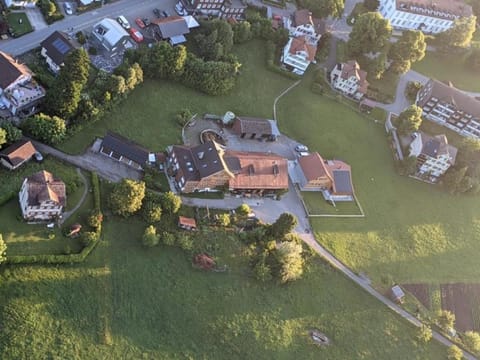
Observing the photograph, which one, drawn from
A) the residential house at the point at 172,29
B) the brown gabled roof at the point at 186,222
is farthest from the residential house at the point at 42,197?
the residential house at the point at 172,29

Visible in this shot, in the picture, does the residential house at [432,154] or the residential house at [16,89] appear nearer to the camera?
the residential house at [16,89]

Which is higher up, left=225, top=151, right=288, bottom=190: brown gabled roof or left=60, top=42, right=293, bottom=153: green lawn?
left=60, top=42, right=293, bottom=153: green lawn

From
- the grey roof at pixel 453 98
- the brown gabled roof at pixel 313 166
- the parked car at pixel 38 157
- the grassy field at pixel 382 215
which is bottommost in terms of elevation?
the grassy field at pixel 382 215

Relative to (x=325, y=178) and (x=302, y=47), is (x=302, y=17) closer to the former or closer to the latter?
(x=302, y=47)

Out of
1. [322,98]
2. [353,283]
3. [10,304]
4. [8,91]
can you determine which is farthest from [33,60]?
[353,283]

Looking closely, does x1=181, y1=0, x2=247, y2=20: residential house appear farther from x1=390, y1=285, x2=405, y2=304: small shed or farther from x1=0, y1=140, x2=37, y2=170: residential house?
x1=390, y1=285, x2=405, y2=304: small shed

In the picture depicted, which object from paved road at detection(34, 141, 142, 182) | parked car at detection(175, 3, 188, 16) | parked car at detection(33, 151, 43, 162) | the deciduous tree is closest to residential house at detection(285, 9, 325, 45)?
parked car at detection(175, 3, 188, 16)

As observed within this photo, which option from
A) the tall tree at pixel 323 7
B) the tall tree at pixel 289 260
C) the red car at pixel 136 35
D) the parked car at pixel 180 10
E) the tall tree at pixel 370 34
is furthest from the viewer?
the tall tree at pixel 323 7

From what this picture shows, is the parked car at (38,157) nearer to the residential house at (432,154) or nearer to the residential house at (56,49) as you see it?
the residential house at (56,49)
